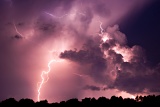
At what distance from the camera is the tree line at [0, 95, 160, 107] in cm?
9100

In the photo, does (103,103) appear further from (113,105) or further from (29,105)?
(29,105)

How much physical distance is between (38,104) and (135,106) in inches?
787

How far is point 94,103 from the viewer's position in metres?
93.0

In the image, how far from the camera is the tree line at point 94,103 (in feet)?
299

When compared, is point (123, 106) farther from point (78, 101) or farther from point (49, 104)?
point (49, 104)

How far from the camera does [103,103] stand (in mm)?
92500

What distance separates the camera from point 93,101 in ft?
308

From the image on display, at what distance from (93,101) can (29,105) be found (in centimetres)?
1345

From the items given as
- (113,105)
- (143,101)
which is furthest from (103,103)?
(143,101)

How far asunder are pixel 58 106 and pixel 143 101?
17658mm

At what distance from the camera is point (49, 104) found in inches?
3637

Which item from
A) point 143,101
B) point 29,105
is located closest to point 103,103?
point 143,101

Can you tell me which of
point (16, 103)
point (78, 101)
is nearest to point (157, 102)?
point (78, 101)

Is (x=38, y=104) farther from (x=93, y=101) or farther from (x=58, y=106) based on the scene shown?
(x=93, y=101)
